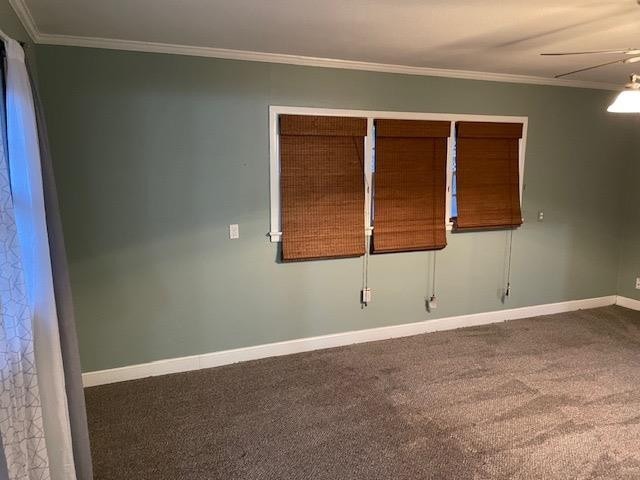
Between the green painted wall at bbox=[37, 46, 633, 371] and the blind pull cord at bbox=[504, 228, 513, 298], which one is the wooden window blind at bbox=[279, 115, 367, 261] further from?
the blind pull cord at bbox=[504, 228, 513, 298]

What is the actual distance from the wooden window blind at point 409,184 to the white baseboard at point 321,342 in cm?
76

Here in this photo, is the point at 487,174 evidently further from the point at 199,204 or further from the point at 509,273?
the point at 199,204

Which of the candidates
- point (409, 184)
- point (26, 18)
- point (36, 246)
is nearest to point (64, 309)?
point (36, 246)

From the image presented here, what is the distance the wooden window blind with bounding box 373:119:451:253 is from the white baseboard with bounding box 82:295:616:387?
76 centimetres

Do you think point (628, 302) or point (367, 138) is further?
point (628, 302)

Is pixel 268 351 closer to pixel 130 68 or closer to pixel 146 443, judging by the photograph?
pixel 146 443

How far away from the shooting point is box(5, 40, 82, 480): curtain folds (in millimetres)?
1727

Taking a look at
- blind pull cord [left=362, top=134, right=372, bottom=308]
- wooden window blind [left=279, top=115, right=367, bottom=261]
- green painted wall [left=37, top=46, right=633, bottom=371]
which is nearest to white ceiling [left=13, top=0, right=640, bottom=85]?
green painted wall [left=37, top=46, right=633, bottom=371]

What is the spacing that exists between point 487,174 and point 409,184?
815 mm

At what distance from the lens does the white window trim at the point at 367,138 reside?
134 inches

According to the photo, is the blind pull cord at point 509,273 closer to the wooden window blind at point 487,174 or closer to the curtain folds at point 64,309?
the wooden window blind at point 487,174

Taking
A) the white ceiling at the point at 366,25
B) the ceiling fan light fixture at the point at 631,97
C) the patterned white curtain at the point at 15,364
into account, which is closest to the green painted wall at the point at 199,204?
the white ceiling at the point at 366,25

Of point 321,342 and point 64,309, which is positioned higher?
point 64,309

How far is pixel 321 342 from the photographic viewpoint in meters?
3.79
